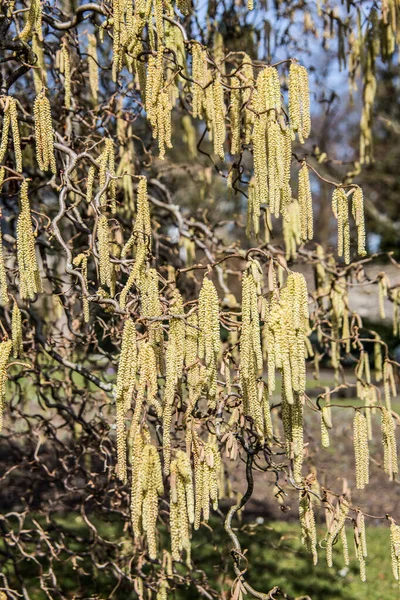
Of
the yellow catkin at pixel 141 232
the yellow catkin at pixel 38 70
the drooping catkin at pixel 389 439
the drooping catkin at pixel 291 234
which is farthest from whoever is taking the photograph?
the drooping catkin at pixel 291 234

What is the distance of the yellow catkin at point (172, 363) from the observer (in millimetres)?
1667

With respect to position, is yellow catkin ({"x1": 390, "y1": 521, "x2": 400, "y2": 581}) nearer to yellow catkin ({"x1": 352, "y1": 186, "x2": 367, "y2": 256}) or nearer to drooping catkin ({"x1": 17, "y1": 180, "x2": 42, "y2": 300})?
yellow catkin ({"x1": 352, "y1": 186, "x2": 367, "y2": 256})

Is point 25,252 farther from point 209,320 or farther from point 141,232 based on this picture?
point 209,320

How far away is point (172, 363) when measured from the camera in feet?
5.54

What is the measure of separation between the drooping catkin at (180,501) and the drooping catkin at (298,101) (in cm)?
96

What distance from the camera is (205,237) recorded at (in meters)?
3.73

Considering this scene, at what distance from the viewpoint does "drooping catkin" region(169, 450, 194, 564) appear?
62.7 inches

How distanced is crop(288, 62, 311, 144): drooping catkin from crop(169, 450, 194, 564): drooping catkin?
96 centimetres

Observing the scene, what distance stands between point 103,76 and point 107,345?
1547mm

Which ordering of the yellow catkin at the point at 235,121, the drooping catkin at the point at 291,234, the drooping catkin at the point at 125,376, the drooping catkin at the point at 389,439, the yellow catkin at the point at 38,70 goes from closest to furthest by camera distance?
1. the drooping catkin at the point at 125,376
2. the drooping catkin at the point at 389,439
3. the yellow catkin at the point at 235,121
4. the yellow catkin at the point at 38,70
5. the drooping catkin at the point at 291,234

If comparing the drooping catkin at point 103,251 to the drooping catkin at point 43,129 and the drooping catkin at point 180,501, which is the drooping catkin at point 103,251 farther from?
the drooping catkin at point 180,501

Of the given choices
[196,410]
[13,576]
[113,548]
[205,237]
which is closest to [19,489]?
[13,576]

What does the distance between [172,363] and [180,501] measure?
33cm

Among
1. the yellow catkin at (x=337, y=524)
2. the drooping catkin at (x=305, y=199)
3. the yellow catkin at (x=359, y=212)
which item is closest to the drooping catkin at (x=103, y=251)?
the drooping catkin at (x=305, y=199)
